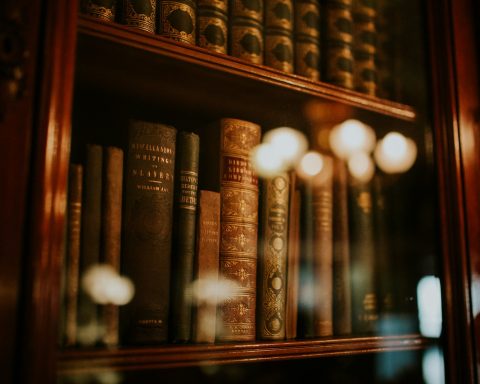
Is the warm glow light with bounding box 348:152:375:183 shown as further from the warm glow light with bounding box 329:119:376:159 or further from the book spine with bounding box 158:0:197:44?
the book spine with bounding box 158:0:197:44

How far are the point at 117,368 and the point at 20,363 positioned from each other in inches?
5.0

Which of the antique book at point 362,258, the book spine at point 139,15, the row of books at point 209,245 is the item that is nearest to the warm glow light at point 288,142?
the row of books at point 209,245

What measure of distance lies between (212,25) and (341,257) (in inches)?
17.2

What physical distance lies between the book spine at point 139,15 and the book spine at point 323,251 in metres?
0.37

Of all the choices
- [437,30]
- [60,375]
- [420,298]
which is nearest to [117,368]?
[60,375]

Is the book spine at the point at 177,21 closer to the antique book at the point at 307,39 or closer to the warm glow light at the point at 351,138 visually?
the antique book at the point at 307,39

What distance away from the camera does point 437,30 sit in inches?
35.0

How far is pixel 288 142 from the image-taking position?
34.0 inches

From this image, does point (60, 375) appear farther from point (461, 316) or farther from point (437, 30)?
point (437, 30)

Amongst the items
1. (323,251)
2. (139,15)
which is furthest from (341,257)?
(139,15)

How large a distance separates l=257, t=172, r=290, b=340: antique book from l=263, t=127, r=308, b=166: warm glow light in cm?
5

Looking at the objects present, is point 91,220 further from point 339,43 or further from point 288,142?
point 339,43

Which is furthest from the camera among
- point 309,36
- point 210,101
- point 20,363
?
point 309,36

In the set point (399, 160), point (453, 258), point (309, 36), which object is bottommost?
point (453, 258)
